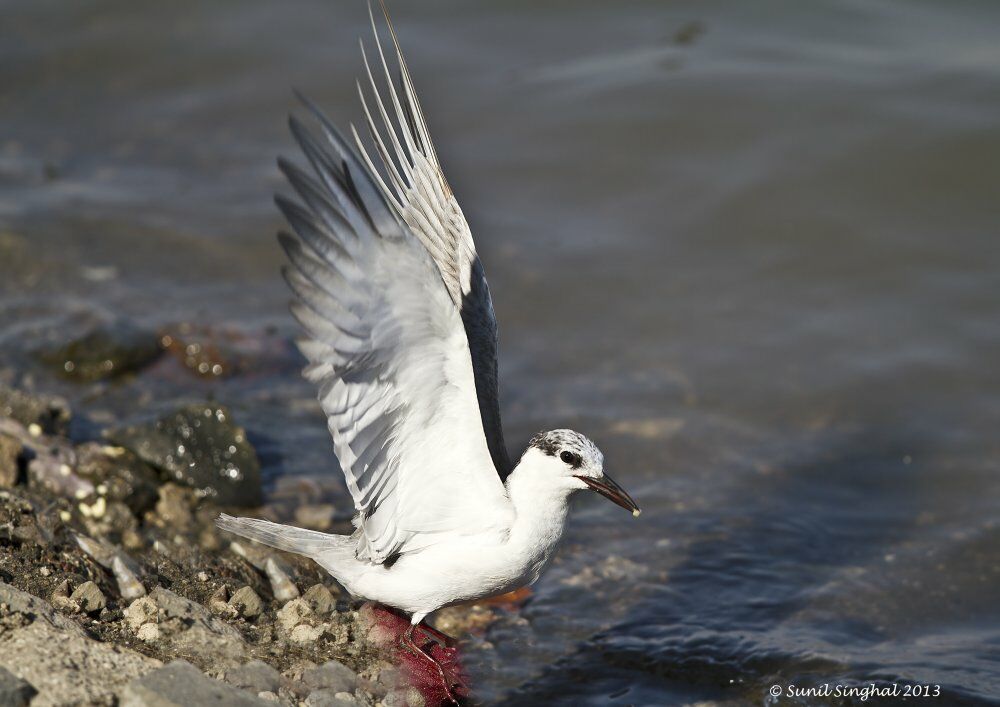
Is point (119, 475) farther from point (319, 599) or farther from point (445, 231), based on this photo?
point (445, 231)

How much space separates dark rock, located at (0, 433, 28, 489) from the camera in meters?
5.80

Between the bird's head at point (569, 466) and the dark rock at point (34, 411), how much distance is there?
318 centimetres

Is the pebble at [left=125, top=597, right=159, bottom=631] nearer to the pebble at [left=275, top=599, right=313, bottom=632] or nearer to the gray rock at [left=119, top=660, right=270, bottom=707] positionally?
the gray rock at [left=119, top=660, right=270, bottom=707]

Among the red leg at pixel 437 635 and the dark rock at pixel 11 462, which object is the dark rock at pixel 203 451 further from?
the red leg at pixel 437 635

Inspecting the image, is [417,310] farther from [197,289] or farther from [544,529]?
[197,289]

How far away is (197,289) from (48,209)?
1926 mm

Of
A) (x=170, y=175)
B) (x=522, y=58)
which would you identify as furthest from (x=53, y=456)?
(x=522, y=58)

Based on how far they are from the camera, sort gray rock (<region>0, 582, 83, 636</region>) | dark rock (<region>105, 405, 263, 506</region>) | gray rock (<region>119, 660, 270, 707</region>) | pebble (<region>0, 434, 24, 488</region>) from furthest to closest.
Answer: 1. dark rock (<region>105, 405, 263, 506</region>)
2. pebble (<region>0, 434, 24, 488</region>)
3. gray rock (<region>0, 582, 83, 636</region>)
4. gray rock (<region>119, 660, 270, 707</region>)

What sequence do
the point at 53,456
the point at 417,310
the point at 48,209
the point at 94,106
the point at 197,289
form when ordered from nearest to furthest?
1. the point at 417,310
2. the point at 53,456
3. the point at 197,289
4. the point at 48,209
5. the point at 94,106

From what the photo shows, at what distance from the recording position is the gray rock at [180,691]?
12.6 ft

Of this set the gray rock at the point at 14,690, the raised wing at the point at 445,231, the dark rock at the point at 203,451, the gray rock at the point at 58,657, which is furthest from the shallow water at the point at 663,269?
the gray rock at the point at 14,690

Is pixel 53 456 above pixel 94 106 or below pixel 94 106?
below

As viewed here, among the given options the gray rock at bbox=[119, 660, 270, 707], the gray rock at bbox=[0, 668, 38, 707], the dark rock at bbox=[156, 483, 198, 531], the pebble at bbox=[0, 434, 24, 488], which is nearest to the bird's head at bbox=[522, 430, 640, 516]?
the gray rock at bbox=[119, 660, 270, 707]

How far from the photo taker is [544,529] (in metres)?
4.79
